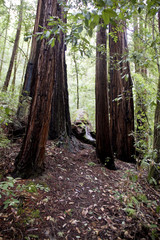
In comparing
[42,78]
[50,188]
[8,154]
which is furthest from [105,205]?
[42,78]

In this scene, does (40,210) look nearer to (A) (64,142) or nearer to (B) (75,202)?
(B) (75,202)

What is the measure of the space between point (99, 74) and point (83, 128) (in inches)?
106

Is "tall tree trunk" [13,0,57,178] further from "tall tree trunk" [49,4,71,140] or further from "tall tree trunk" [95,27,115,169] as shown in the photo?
"tall tree trunk" [95,27,115,169]

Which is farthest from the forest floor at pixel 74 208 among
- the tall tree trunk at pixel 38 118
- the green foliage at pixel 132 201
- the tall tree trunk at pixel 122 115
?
the tall tree trunk at pixel 122 115

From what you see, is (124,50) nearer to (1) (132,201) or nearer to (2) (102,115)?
(2) (102,115)

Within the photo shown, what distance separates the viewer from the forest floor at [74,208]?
6.26 feet

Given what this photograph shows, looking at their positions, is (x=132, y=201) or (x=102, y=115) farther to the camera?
(x=102, y=115)

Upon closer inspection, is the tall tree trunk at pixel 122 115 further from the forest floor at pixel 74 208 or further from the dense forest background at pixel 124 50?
the forest floor at pixel 74 208

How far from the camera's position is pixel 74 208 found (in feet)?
7.98

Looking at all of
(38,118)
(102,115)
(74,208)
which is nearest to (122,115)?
(102,115)

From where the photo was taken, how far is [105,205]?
2.65m

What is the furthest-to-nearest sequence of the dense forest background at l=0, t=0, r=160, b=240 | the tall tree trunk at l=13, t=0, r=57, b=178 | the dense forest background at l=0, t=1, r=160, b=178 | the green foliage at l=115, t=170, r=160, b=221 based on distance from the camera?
the tall tree trunk at l=13, t=0, r=57, b=178, the green foliage at l=115, t=170, r=160, b=221, the dense forest background at l=0, t=0, r=160, b=240, the dense forest background at l=0, t=1, r=160, b=178

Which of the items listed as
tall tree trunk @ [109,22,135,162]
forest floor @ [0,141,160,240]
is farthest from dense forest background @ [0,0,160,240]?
tall tree trunk @ [109,22,135,162]

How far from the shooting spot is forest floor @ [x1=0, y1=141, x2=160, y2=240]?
6.26 feet
